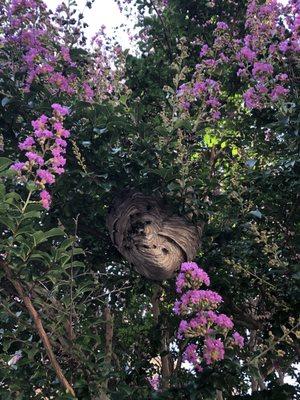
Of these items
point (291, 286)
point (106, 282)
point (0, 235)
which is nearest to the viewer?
point (0, 235)

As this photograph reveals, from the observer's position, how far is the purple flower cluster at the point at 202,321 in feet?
6.39

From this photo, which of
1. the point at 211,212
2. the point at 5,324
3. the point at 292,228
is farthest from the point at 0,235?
the point at 292,228

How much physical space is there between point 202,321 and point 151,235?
676mm

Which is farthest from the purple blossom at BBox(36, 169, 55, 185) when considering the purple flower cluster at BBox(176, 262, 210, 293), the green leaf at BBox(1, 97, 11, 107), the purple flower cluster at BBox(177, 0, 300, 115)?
the purple flower cluster at BBox(177, 0, 300, 115)

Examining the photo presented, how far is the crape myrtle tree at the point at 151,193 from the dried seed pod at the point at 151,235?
0.08 metres

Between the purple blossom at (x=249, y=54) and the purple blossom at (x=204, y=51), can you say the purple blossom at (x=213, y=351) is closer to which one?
the purple blossom at (x=249, y=54)

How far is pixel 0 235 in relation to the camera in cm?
Result: 204

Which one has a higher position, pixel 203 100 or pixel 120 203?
pixel 203 100

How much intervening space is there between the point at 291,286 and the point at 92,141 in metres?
1.32

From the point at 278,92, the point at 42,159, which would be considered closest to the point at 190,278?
the point at 42,159

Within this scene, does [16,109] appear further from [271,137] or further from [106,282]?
[271,137]

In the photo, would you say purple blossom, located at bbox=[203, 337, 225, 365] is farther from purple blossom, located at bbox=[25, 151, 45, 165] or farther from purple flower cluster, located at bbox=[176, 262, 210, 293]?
purple blossom, located at bbox=[25, 151, 45, 165]

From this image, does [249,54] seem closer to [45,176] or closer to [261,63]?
[261,63]

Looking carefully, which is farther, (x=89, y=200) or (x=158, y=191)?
(x=89, y=200)
